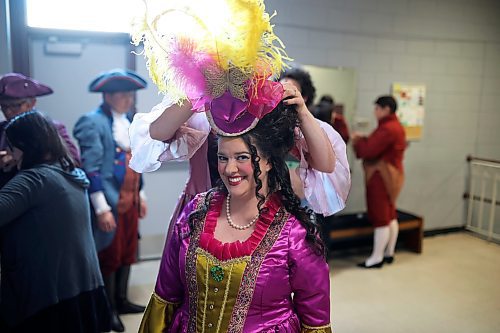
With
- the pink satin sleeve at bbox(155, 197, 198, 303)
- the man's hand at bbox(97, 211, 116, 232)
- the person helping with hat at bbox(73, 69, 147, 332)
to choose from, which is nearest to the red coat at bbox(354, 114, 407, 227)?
the person helping with hat at bbox(73, 69, 147, 332)

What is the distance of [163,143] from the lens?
142 centimetres

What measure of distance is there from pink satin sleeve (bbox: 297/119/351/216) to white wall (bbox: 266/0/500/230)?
2715 mm

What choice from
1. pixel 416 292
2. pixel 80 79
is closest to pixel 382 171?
pixel 416 292

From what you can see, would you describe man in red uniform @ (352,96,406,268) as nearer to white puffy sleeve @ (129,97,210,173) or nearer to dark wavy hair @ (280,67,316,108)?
dark wavy hair @ (280,67,316,108)

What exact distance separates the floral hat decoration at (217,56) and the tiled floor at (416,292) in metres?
1.96

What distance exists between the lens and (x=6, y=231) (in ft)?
5.91

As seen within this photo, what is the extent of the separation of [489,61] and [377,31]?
1482mm

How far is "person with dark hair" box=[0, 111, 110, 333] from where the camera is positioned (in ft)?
5.88

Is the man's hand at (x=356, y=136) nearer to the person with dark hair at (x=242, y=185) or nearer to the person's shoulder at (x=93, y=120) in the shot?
the person's shoulder at (x=93, y=120)

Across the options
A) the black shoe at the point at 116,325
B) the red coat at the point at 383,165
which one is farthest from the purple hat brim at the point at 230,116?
the red coat at the point at 383,165

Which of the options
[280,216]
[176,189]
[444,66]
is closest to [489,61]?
[444,66]

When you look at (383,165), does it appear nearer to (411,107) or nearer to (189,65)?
(411,107)

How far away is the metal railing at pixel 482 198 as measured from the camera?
15.6 feet

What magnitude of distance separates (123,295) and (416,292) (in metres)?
2.00
